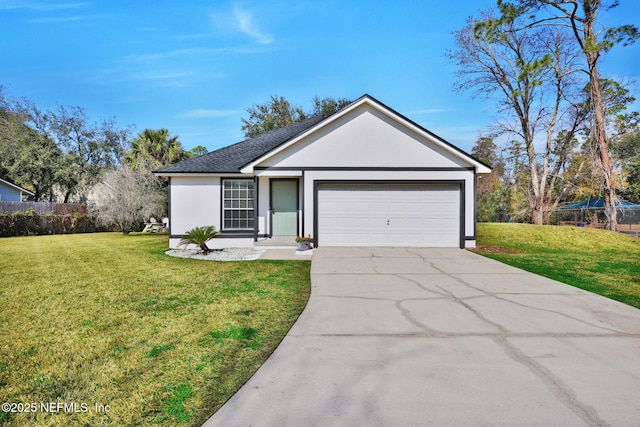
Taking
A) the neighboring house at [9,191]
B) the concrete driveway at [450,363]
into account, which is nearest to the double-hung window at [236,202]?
the concrete driveway at [450,363]

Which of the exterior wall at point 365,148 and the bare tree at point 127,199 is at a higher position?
the exterior wall at point 365,148

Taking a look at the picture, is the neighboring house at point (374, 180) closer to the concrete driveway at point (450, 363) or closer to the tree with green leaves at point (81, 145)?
the concrete driveway at point (450, 363)

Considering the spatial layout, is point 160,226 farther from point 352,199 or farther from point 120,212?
point 352,199

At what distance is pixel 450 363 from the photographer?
3262 mm

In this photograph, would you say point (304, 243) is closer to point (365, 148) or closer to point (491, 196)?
point (365, 148)

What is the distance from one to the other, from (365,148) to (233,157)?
5.69 m

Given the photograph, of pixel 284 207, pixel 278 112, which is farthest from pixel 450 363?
pixel 278 112

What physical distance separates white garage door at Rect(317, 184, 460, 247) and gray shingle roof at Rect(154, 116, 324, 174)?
3097 mm

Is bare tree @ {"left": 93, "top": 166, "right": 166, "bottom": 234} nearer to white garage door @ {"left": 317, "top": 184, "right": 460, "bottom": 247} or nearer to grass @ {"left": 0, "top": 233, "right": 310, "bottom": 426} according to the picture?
grass @ {"left": 0, "top": 233, "right": 310, "bottom": 426}

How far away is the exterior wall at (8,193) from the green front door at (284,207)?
2526 centimetres

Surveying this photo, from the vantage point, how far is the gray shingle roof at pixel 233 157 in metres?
12.9

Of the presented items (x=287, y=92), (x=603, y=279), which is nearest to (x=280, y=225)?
(x=603, y=279)

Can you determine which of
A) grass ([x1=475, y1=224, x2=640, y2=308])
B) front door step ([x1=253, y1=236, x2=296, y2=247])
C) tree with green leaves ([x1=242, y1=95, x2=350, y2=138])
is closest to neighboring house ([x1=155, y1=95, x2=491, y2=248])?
front door step ([x1=253, y1=236, x2=296, y2=247])

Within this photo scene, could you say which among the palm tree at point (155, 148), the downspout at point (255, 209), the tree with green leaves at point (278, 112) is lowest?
the downspout at point (255, 209)
